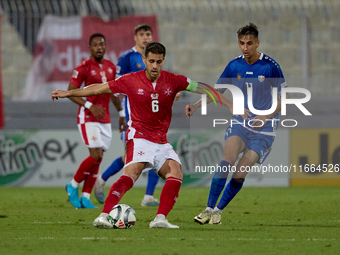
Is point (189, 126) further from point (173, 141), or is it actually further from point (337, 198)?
point (337, 198)

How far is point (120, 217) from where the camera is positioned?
5453mm

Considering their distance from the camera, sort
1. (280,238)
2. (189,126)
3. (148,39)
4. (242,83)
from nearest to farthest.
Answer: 1. (280,238)
2. (242,83)
3. (148,39)
4. (189,126)

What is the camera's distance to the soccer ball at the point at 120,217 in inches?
215

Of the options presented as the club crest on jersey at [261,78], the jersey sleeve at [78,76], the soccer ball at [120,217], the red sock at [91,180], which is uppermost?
the jersey sleeve at [78,76]

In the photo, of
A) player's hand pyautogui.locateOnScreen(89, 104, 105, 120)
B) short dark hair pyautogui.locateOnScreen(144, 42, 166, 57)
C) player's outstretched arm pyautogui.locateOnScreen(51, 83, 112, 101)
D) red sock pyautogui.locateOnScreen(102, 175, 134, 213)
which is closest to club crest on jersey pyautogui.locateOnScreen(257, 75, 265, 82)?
short dark hair pyautogui.locateOnScreen(144, 42, 166, 57)

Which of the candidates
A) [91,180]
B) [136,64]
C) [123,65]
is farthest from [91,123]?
[136,64]

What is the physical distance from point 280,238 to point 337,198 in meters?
5.56

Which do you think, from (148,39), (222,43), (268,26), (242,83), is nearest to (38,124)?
(222,43)

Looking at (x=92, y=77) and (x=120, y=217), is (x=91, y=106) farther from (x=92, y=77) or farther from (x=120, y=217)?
(x=120, y=217)

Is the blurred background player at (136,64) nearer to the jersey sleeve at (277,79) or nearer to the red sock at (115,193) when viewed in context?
the jersey sleeve at (277,79)

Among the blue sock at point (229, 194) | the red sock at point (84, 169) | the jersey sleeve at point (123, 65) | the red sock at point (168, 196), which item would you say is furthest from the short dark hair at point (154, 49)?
the red sock at point (84, 169)

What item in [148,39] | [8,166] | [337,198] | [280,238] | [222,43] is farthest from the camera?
[222,43]

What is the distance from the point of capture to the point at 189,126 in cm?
1515

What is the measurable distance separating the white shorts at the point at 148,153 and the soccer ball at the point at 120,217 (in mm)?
457
